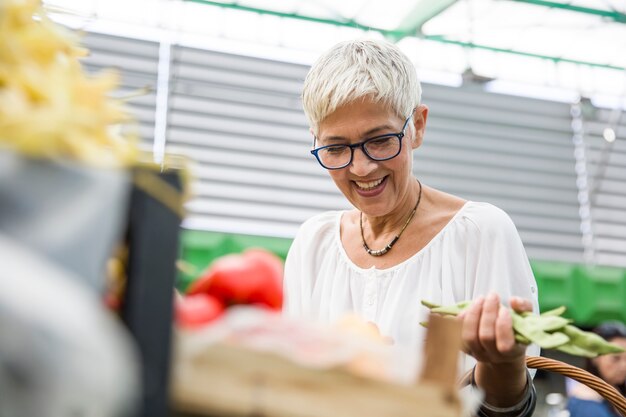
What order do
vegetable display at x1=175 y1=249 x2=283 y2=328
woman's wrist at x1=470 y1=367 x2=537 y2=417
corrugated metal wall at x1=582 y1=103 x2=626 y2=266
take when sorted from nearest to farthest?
vegetable display at x1=175 y1=249 x2=283 y2=328, woman's wrist at x1=470 y1=367 x2=537 y2=417, corrugated metal wall at x1=582 y1=103 x2=626 y2=266

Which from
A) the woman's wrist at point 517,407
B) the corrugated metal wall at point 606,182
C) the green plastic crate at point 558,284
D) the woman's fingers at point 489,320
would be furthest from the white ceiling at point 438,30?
the woman's fingers at point 489,320

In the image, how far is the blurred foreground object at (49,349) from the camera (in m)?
0.51

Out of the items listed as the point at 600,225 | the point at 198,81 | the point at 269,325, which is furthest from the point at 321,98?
the point at 600,225

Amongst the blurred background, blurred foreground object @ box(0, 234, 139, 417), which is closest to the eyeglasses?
blurred foreground object @ box(0, 234, 139, 417)

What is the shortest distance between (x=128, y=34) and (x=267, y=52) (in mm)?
1994

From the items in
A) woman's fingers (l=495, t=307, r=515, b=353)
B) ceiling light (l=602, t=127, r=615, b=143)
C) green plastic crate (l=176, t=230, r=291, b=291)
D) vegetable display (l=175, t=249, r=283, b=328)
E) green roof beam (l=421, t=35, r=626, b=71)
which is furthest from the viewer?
ceiling light (l=602, t=127, r=615, b=143)

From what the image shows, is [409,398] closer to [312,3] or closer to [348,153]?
[348,153]

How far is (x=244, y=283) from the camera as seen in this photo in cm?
84

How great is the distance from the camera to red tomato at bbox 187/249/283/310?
0.84 metres

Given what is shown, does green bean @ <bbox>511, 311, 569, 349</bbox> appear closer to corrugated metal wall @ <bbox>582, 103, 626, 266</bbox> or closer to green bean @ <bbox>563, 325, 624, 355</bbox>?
green bean @ <bbox>563, 325, 624, 355</bbox>

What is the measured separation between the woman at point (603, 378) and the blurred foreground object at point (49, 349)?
16.7 ft

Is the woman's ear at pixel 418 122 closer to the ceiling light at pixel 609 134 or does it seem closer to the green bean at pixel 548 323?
the green bean at pixel 548 323

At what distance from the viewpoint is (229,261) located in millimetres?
875

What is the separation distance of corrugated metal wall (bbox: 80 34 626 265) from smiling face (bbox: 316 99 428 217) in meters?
5.95
